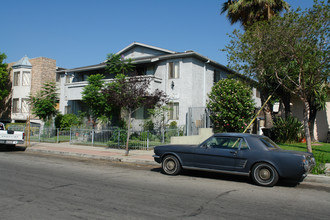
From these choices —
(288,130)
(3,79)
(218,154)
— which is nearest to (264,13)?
(288,130)

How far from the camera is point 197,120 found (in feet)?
59.0

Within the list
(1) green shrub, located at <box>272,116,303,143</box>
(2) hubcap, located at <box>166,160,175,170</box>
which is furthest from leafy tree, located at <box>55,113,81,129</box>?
(2) hubcap, located at <box>166,160,175,170</box>

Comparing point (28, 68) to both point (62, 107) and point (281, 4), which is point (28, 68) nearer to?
point (62, 107)

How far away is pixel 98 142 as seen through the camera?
58.8ft

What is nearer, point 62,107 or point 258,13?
point 258,13

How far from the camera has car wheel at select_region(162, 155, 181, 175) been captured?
880 cm

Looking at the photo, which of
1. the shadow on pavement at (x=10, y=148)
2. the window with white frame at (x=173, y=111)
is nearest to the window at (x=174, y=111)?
the window with white frame at (x=173, y=111)

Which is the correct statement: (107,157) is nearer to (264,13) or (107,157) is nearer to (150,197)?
(150,197)

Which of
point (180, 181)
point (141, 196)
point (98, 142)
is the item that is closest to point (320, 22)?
point (180, 181)

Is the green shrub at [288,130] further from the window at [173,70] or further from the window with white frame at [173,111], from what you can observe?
the window at [173,70]

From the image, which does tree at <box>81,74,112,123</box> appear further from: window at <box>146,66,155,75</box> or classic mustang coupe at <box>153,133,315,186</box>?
classic mustang coupe at <box>153,133,315,186</box>

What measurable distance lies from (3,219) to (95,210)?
4.78ft

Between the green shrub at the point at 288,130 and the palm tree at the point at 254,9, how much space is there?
21.4 ft

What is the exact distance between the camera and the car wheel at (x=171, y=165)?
880 centimetres
